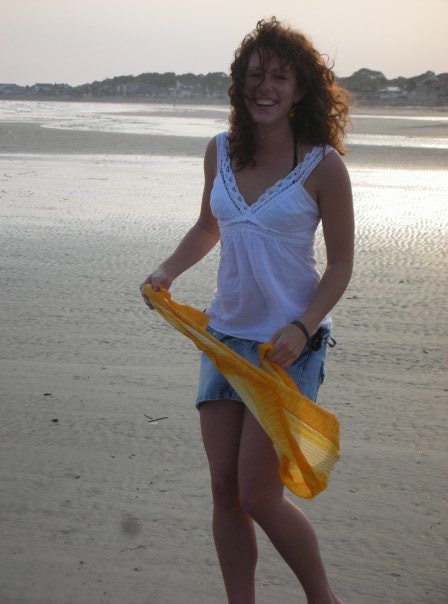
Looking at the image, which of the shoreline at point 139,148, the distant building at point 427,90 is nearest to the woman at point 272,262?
the shoreline at point 139,148

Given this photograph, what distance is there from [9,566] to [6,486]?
2.05 ft

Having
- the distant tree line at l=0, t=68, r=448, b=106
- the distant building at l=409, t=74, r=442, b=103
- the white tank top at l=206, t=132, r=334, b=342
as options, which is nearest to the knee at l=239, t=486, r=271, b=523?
the white tank top at l=206, t=132, r=334, b=342

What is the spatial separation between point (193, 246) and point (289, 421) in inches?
31.4

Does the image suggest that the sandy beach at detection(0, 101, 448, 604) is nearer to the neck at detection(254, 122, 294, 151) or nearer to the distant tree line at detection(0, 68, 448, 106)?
the neck at detection(254, 122, 294, 151)

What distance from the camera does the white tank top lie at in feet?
8.89

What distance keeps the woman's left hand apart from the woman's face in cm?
66

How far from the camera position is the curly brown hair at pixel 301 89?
9.08ft

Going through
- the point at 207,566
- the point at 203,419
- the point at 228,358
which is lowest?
the point at 207,566

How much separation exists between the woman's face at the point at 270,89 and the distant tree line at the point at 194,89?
91668mm

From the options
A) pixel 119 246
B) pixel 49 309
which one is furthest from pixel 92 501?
pixel 119 246

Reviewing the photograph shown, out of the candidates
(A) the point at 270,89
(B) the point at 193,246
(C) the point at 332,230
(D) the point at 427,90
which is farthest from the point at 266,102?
(D) the point at 427,90

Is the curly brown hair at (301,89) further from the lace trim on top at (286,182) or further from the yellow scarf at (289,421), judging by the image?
the yellow scarf at (289,421)

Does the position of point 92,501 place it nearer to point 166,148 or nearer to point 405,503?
point 405,503

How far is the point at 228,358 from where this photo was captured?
8.75 feet
